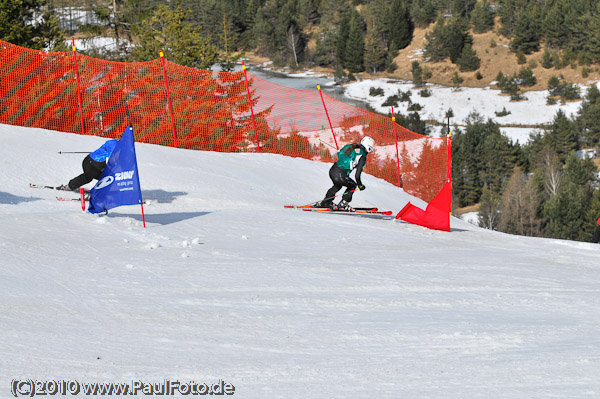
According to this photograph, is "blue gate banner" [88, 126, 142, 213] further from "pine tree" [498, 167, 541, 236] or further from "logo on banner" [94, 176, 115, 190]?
"pine tree" [498, 167, 541, 236]

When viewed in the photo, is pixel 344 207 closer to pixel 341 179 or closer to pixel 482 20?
pixel 341 179

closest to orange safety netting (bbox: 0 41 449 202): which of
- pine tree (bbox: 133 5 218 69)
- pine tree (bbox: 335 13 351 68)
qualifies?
pine tree (bbox: 133 5 218 69)

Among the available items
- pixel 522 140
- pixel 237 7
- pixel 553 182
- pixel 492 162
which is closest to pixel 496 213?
pixel 553 182

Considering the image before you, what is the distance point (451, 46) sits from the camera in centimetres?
10938

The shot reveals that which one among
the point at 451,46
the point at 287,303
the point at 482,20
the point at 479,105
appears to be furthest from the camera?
the point at 482,20

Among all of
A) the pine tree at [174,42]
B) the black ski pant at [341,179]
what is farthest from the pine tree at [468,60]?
the black ski pant at [341,179]

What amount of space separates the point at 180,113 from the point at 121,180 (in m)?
8.77

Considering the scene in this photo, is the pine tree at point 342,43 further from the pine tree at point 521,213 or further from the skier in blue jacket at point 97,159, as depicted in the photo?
the skier in blue jacket at point 97,159

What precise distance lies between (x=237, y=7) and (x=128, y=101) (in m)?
123

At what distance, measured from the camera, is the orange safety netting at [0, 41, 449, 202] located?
56.7 ft

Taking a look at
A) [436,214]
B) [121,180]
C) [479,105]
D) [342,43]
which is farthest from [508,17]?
[121,180]

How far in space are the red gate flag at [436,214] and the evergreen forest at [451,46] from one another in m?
25.0

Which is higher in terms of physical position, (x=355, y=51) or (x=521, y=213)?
(x=355, y=51)

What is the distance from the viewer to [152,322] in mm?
6051
